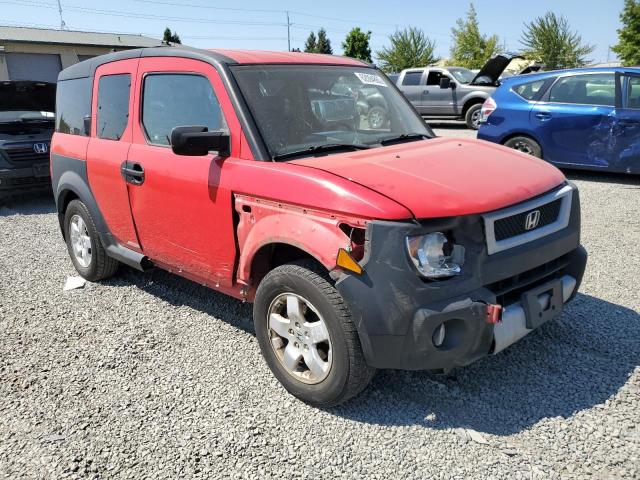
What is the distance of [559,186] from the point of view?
3.27 m

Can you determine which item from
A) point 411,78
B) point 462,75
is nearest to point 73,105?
point 411,78

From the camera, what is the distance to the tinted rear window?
15.8 feet

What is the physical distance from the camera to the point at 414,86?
17391mm

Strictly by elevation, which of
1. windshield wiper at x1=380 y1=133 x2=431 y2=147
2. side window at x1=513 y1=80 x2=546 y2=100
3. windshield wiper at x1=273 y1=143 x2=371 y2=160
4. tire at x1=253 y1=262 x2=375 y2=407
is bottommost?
tire at x1=253 y1=262 x2=375 y2=407

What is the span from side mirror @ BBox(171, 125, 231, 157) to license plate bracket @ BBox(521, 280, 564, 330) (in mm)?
1910

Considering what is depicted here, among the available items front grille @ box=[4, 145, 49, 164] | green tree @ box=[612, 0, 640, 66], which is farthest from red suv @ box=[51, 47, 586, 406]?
green tree @ box=[612, 0, 640, 66]

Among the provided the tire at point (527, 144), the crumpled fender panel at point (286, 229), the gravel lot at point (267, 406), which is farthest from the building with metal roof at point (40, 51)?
the crumpled fender panel at point (286, 229)

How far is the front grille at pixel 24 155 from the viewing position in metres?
8.04

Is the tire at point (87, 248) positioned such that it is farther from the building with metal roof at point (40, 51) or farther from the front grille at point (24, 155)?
the building with metal roof at point (40, 51)

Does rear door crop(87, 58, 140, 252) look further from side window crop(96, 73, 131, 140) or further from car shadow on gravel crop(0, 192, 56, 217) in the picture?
car shadow on gravel crop(0, 192, 56, 217)

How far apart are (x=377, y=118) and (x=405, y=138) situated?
10.3 inches

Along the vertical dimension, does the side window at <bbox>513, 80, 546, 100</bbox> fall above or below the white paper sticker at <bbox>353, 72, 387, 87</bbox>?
above

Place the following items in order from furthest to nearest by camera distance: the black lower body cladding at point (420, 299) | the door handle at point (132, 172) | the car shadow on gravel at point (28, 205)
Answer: the car shadow on gravel at point (28, 205) < the door handle at point (132, 172) < the black lower body cladding at point (420, 299)

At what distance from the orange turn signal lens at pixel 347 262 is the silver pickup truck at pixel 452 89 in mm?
13395
